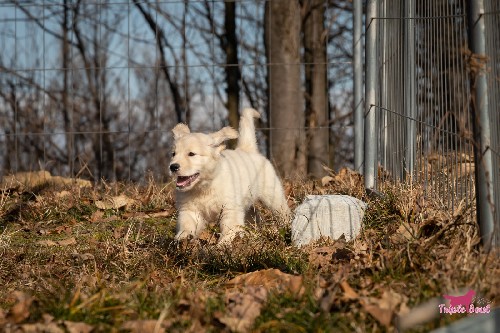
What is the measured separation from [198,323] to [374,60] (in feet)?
12.0

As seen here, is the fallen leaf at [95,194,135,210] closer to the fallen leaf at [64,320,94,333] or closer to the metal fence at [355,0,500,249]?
the metal fence at [355,0,500,249]

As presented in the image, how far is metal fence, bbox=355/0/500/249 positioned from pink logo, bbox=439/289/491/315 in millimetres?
339

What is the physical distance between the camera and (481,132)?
2836 mm

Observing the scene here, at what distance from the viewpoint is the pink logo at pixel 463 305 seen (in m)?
2.50

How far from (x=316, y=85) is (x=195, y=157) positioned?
700 cm

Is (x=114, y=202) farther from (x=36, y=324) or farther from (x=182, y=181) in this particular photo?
(x=36, y=324)

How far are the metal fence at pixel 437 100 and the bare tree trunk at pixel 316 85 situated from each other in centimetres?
503

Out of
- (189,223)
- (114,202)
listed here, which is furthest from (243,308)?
(114,202)

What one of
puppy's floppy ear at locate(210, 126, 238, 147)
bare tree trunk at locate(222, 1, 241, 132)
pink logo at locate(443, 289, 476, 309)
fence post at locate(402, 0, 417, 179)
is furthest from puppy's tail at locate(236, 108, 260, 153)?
bare tree trunk at locate(222, 1, 241, 132)

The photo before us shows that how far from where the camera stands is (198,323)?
252cm

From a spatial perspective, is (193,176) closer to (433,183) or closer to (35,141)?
(433,183)

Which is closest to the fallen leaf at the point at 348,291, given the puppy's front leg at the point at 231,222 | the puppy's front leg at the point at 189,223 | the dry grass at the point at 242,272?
the dry grass at the point at 242,272

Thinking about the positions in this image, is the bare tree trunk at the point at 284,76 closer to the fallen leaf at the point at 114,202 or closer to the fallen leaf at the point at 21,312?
the fallen leaf at the point at 114,202

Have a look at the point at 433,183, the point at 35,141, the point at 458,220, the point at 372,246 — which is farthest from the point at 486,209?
the point at 35,141
